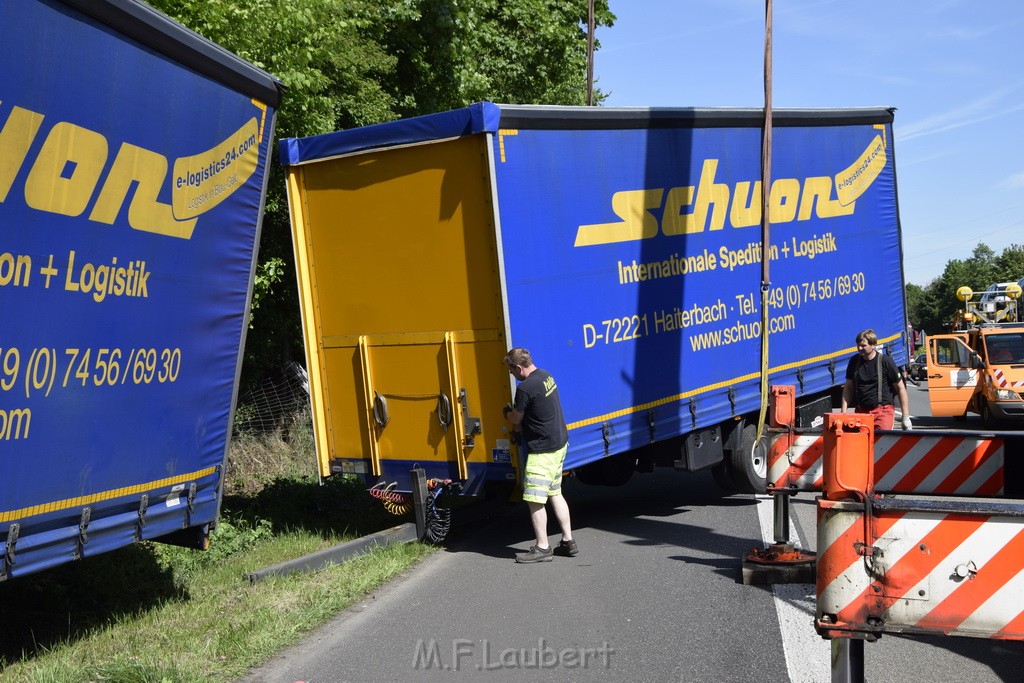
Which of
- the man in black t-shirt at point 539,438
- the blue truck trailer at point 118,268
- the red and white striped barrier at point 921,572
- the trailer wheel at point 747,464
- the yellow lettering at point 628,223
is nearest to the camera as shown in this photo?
the red and white striped barrier at point 921,572

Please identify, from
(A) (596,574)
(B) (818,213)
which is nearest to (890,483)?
(A) (596,574)

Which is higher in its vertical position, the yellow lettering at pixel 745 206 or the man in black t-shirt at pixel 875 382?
the yellow lettering at pixel 745 206

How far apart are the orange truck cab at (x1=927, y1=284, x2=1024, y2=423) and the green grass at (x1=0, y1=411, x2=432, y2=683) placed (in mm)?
11854

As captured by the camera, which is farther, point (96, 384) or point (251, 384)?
point (251, 384)

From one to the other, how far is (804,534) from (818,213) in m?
4.56

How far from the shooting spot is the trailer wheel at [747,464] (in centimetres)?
1096

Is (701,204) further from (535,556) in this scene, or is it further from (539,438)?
(535,556)

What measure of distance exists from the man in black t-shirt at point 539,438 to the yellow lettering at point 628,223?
4.83 feet

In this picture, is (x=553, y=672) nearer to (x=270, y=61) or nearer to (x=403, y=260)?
(x=403, y=260)

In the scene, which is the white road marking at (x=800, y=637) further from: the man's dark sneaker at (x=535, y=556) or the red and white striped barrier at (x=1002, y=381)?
the red and white striped barrier at (x=1002, y=381)

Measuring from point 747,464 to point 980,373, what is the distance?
9596 millimetres

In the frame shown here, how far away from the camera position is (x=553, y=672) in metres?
Answer: 5.65

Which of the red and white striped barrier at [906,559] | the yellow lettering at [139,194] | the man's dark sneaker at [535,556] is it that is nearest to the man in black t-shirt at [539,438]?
the man's dark sneaker at [535,556]
